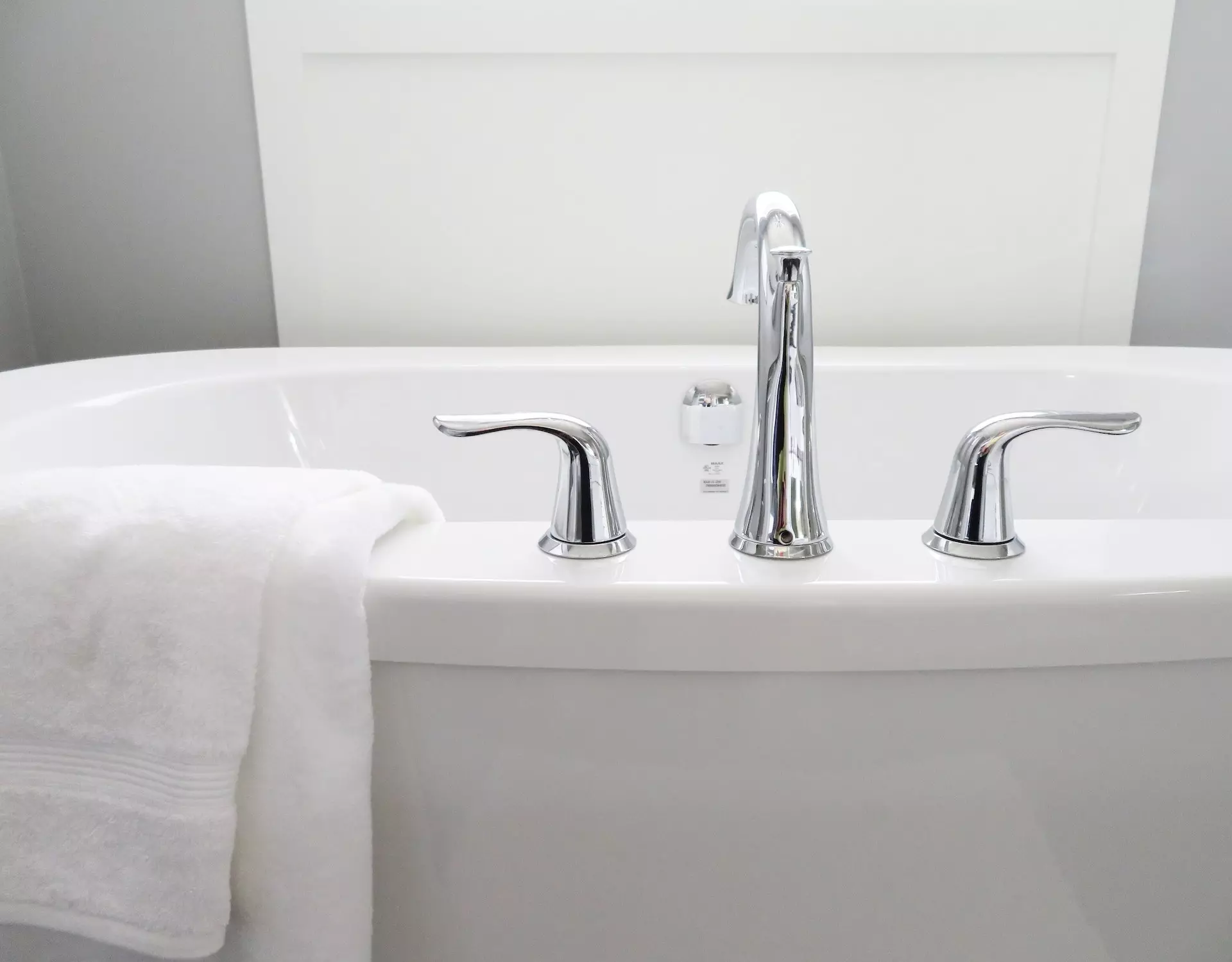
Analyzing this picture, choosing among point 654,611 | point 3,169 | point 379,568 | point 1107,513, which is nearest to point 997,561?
point 654,611

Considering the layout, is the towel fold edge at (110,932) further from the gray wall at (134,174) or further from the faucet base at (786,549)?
the gray wall at (134,174)

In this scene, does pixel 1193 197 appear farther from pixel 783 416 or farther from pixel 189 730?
pixel 189 730

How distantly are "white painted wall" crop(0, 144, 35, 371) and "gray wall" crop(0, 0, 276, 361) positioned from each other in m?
0.01

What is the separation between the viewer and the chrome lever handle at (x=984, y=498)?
0.48 meters

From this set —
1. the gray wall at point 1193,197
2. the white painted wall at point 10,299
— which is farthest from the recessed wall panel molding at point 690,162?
the white painted wall at point 10,299

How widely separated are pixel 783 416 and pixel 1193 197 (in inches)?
42.2

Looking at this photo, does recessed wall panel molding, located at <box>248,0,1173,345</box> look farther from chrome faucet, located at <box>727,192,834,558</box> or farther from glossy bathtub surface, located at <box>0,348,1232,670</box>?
chrome faucet, located at <box>727,192,834,558</box>

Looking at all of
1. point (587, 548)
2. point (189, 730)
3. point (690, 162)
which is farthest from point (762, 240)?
point (690, 162)

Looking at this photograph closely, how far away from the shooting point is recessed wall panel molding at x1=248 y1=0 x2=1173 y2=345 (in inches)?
44.8

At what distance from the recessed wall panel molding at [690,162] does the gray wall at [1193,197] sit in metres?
0.05

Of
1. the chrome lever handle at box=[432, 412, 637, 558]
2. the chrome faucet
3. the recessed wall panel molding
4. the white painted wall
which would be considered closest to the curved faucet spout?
the chrome faucet

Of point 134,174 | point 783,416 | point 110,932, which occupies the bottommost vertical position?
point 110,932

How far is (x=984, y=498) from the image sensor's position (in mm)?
490

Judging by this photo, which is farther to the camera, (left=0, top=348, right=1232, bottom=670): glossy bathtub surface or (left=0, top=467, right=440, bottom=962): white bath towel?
(left=0, top=348, right=1232, bottom=670): glossy bathtub surface
